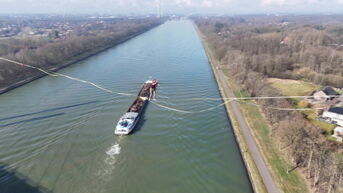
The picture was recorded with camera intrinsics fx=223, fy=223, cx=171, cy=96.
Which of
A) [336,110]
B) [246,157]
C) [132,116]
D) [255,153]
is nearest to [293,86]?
[336,110]

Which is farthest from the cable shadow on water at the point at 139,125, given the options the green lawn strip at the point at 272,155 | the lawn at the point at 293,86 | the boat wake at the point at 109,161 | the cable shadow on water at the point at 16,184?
the lawn at the point at 293,86

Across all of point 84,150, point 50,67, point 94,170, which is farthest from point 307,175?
point 50,67

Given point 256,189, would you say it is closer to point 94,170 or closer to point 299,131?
point 299,131

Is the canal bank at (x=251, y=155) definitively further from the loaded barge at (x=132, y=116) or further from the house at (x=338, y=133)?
the loaded barge at (x=132, y=116)

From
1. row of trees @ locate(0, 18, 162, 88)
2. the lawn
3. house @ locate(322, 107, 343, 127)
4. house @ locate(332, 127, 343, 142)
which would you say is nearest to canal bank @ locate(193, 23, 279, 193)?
Result: house @ locate(332, 127, 343, 142)

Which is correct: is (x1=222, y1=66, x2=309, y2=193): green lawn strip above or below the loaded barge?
below

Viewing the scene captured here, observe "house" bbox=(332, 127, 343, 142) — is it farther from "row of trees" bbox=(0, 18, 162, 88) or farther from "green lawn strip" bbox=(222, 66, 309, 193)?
"row of trees" bbox=(0, 18, 162, 88)

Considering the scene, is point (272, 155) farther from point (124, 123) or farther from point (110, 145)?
point (110, 145)
